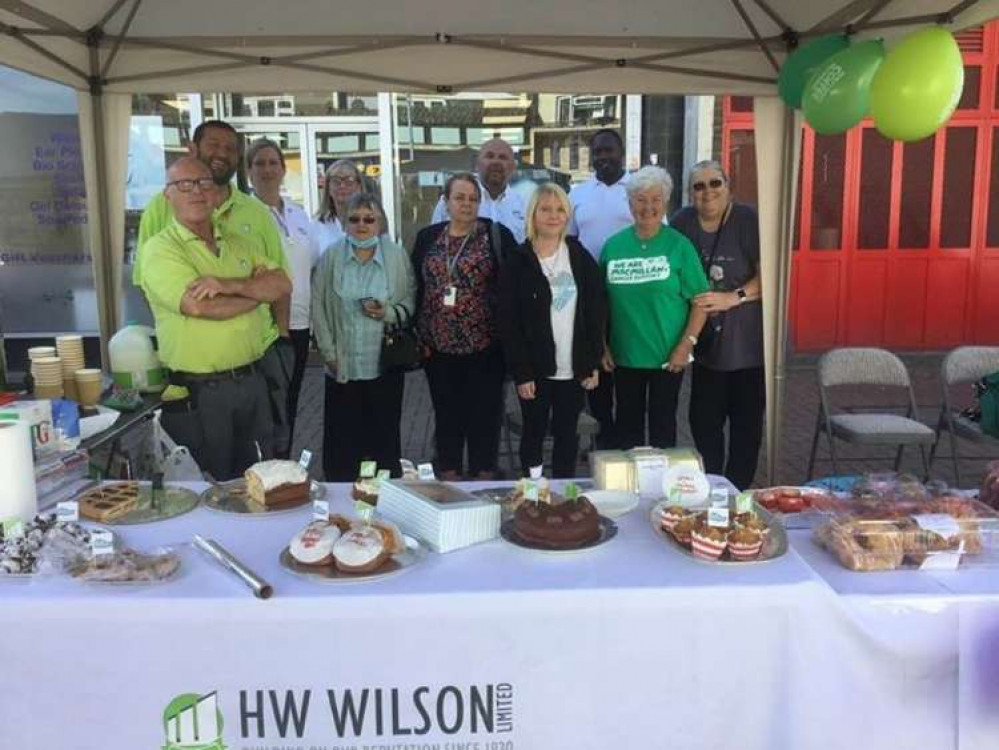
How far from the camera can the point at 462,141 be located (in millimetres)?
8391

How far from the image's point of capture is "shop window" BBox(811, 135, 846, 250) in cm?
823

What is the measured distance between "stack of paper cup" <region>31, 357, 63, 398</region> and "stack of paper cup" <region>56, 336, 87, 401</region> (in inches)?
3.1

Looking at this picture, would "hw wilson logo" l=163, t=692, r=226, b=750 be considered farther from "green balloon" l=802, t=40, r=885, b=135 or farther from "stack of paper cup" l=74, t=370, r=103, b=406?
"green balloon" l=802, t=40, r=885, b=135

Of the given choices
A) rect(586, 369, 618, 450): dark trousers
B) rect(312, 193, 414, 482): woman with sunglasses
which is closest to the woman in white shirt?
rect(312, 193, 414, 482): woman with sunglasses

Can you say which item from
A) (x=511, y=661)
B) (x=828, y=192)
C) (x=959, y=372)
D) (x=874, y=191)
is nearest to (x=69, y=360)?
(x=511, y=661)

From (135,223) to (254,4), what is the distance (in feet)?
A: 14.0

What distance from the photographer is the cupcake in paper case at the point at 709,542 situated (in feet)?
6.33

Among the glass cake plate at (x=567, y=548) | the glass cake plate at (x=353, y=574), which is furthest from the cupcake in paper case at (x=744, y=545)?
the glass cake plate at (x=353, y=574)

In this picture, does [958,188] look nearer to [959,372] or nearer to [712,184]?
[959,372]

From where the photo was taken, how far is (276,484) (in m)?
2.29

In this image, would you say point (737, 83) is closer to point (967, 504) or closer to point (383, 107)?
point (967, 504)

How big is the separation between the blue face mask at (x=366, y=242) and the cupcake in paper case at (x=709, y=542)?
7.73ft

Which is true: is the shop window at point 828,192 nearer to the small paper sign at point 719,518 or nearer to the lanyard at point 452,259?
the lanyard at point 452,259

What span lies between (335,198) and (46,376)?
1.72 m
